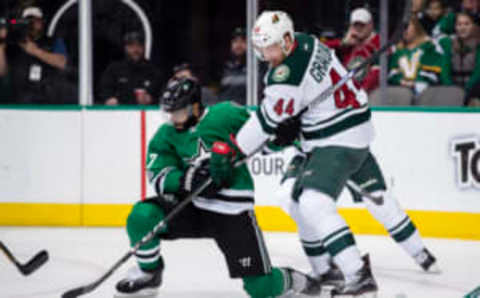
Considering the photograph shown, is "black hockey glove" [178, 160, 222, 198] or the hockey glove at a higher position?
the hockey glove

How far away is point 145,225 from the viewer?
3.36 meters

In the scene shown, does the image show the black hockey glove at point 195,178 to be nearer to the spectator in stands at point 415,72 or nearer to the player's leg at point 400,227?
the player's leg at point 400,227

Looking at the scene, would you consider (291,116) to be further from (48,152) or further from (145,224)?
(48,152)

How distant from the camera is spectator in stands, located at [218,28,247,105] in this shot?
17.7ft

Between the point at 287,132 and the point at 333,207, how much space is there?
0.31m

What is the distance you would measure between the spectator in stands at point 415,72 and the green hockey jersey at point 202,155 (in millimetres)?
1920

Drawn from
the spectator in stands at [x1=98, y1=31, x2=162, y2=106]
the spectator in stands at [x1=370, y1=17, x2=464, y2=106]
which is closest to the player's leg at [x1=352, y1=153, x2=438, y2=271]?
the spectator in stands at [x1=370, y1=17, x2=464, y2=106]

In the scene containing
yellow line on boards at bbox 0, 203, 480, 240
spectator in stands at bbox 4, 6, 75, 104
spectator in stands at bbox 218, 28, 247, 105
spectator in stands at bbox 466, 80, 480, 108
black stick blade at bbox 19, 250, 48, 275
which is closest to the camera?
black stick blade at bbox 19, 250, 48, 275

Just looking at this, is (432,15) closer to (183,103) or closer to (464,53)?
(464,53)

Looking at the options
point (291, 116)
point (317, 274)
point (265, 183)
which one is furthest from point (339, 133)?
point (265, 183)

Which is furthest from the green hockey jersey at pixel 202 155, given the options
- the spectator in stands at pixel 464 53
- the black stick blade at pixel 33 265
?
the spectator in stands at pixel 464 53

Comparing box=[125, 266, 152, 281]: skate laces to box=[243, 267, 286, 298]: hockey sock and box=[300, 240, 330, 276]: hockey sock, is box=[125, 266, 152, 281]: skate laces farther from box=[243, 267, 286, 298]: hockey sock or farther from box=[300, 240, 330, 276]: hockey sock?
box=[300, 240, 330, 276]: hockey sock

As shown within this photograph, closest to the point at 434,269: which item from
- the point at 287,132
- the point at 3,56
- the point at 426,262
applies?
the point at 426,262

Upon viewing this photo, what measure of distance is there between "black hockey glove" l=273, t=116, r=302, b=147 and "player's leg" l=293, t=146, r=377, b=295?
0.11m
